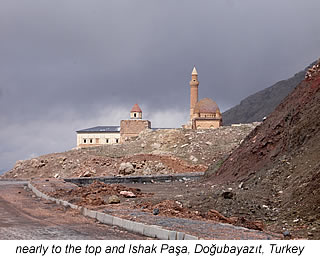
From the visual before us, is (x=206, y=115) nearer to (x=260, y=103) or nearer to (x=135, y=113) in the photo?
(x=135, y=113)

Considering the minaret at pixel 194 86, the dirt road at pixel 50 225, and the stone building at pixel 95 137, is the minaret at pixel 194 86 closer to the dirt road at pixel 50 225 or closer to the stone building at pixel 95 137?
the stone building at pixel 95 137

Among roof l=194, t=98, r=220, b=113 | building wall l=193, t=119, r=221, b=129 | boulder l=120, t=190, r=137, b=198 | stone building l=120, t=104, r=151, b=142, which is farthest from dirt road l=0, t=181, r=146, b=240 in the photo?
stone building l=120, t=104, r=151, b=142

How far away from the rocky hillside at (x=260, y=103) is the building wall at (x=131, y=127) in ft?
170

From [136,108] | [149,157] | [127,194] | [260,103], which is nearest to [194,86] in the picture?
[136,108]

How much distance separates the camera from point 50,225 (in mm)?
11336

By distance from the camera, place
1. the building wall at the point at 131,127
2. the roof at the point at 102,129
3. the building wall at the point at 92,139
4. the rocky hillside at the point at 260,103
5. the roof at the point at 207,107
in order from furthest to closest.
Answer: the rocky hillside at the point at 260,103, the roof at the point at 102,129, the building wall at the point at 92,139, the building wall at the point at 131,127, the roof at the point at 207,107

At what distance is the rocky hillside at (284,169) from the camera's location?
41.5 ft

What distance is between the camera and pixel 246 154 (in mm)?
22422

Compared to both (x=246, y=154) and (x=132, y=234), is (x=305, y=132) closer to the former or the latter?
(x=246, y=154)

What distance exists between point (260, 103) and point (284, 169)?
12014 cm

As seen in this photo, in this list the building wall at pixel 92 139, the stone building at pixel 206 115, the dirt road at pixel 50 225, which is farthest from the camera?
the building wall at pixel 92 139

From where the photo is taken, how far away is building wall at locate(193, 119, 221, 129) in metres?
66.1

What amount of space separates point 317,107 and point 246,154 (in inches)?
180

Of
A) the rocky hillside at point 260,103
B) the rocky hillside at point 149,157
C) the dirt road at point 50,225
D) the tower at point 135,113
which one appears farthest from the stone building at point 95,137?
the dirt road at point 50,225
